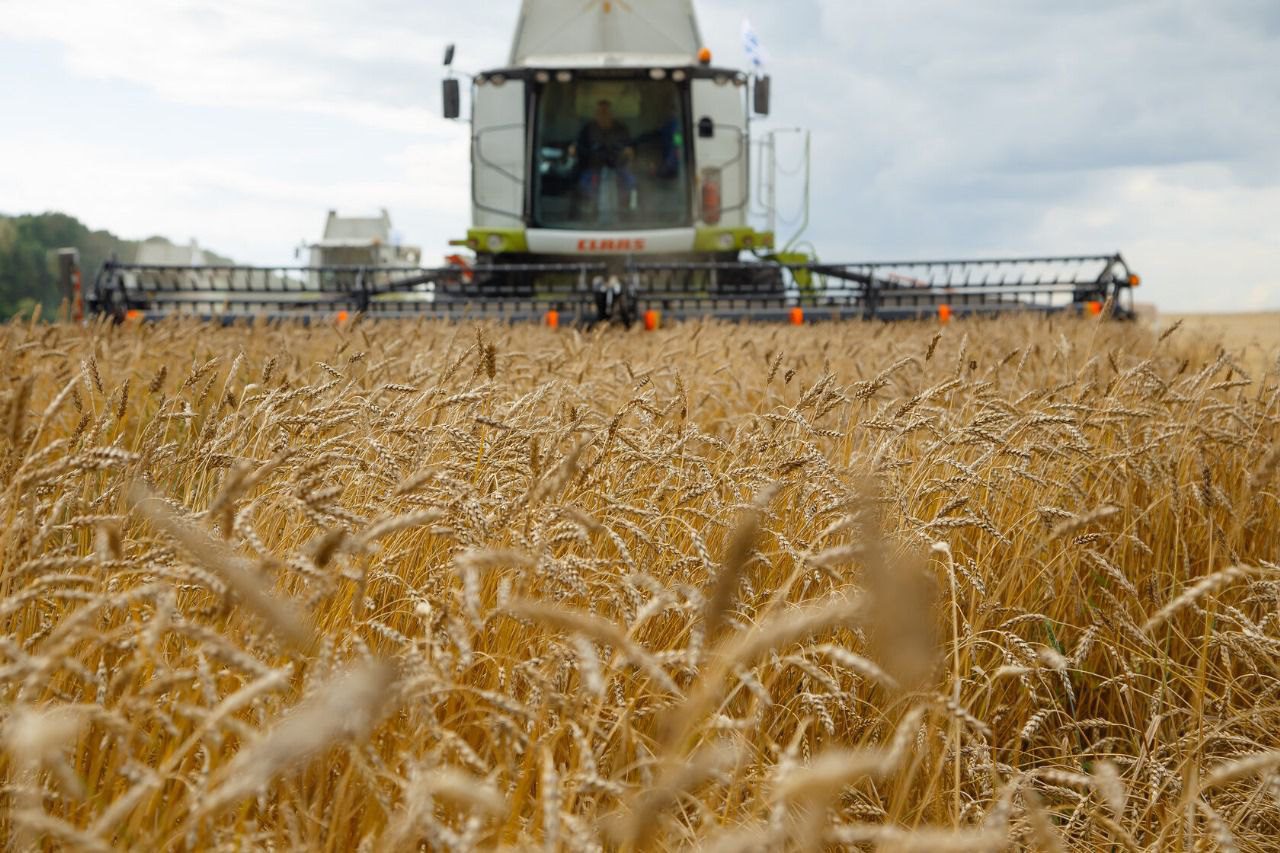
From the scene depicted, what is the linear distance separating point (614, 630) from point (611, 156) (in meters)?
11.2

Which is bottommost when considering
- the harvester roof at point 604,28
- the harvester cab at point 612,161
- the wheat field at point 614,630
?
the wheat field at point 614,630

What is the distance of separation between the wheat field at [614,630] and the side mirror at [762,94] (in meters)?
8.01

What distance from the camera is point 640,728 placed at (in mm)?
1818

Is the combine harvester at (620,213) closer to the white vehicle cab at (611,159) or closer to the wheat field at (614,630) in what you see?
the white vehicle cab at (611,159)

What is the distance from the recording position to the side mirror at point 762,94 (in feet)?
36.8

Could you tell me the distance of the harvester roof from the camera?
42.3ft

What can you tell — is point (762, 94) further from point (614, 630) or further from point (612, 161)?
point (614, 630)

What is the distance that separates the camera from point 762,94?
11.2 metres

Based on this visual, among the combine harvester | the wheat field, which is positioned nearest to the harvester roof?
the combine harvester

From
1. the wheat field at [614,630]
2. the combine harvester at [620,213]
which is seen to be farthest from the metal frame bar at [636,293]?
the wheat field at [614,630]

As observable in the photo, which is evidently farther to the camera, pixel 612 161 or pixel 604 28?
pixel 604 28

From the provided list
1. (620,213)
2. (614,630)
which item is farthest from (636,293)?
(614,630)

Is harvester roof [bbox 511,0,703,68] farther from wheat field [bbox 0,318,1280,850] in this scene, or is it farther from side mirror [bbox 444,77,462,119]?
wheat field [bbox 0,318,1280,850]

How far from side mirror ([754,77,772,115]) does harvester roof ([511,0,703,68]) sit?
1789 millimetres
